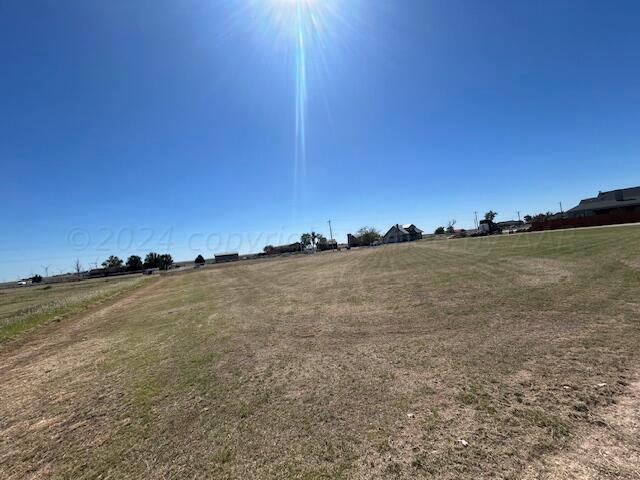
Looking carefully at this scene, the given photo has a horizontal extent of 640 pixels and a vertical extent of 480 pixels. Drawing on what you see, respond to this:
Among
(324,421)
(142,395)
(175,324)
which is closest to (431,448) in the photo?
(324,421)

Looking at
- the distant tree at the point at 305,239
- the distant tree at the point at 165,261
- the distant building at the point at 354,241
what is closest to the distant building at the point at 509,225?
the distant building at the point at 354,241

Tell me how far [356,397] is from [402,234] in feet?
324

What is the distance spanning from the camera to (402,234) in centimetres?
9944

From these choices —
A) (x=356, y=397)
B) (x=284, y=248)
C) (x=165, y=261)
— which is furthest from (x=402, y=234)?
(x=356, y=397)

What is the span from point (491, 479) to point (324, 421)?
1.78 m

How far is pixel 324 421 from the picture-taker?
3.69m

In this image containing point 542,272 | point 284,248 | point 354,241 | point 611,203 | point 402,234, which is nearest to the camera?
point 542,272

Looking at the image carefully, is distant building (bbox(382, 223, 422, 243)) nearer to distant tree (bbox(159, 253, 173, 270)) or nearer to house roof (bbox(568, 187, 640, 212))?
house roof (bbox(568, 187, 640, 212))

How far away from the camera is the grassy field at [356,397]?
9.75ft

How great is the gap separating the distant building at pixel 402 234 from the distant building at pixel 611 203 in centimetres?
4554

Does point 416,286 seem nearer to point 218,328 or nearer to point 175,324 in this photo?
point 218,328

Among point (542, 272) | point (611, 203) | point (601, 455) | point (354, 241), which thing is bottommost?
→ point (601, 455)

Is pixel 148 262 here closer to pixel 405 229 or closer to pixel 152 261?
pixel 152 261

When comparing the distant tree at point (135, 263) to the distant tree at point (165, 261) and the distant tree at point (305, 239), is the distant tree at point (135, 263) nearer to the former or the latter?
the distant tree at point (165, 261)
